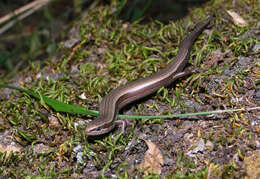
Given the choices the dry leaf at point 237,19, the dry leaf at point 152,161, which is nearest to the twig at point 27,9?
the dry leaf at point 237,19

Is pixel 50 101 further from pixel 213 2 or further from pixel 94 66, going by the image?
pixel 213 2

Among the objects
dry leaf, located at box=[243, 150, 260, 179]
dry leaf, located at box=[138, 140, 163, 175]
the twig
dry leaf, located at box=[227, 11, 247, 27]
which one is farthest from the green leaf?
dry leaf, located at box=[227, 11, 247, 27]

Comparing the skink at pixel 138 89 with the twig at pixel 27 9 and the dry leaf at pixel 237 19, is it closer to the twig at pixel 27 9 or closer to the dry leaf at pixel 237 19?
the dry leaf at pixel 237 19

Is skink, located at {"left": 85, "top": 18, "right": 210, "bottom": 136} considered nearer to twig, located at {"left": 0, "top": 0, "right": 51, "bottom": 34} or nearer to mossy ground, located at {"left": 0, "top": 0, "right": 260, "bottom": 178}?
mossy ground, located at {"left": 0, "top": 0, "right": 260, "bottom": 178}

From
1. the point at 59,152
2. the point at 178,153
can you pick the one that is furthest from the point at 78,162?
the point at 178,153

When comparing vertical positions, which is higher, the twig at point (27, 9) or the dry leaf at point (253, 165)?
the twig at point (27, 9)
